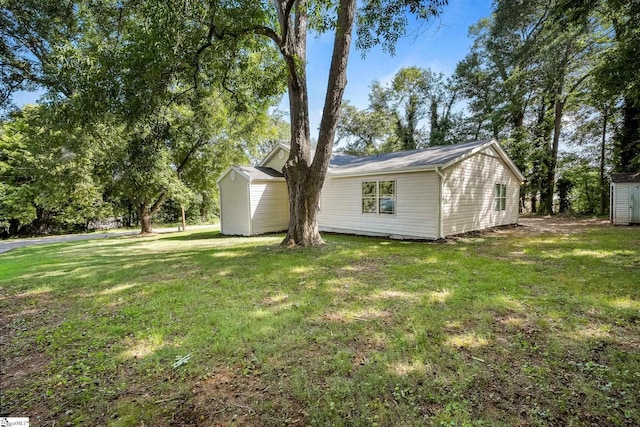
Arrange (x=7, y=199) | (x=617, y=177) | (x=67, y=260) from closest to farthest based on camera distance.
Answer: (x=67, y=260)
(x=617, y=177)
(x=7, y=199)

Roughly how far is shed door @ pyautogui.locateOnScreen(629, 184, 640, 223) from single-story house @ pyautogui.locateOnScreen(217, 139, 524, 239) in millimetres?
4101

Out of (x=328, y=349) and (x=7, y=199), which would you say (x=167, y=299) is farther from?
(x=7, y=199)

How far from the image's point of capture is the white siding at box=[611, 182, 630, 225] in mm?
12305

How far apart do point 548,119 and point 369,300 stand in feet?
73.5

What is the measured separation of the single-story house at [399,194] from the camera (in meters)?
9.77

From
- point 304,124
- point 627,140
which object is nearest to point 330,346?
point 304,124

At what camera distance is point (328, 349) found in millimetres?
2947

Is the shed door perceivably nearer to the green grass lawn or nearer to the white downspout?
the green grass lawn

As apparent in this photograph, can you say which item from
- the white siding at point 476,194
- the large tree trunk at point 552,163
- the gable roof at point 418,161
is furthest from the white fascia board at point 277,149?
the large tree trunk at point 552,163

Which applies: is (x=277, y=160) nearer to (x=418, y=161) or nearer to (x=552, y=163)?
(x=418, y=161)

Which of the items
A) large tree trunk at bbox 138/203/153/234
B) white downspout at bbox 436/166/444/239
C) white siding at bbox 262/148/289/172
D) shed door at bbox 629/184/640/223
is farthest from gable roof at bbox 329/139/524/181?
large tree trunk at bbox 138/203/153/234

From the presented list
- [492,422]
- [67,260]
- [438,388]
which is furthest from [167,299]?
[67,260]

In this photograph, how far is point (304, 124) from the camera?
8305mm

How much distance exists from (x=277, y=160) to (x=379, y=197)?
237 inches
